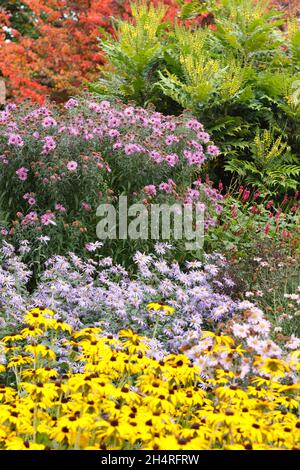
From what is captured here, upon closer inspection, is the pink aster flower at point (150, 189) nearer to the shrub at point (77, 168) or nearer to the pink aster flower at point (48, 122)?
the shrub at point (77, 168)

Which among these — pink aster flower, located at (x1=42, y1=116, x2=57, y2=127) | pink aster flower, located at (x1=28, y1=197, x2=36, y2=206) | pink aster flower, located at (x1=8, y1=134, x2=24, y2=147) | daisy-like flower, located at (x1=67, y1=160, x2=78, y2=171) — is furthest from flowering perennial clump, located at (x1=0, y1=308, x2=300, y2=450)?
pink aster flower, located at (x1=42, y1=116, x2=57, y2=127)

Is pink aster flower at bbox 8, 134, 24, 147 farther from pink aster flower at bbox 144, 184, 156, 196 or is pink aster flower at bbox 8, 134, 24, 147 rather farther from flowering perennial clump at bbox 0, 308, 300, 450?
flowering perennial clump at bbox 0, 308, 300, 450

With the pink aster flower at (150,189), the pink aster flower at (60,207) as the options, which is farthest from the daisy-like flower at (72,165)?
the pink aster flower at (150,189)

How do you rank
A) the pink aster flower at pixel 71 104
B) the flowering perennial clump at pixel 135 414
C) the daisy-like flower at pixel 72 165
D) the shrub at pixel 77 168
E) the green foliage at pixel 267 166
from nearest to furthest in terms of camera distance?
the flowering perennial clump at pixel 135 414 < the daisy-like flower at pixel 72 165 < the shrub at pixel 77 168 < the pink aster flower at pixel 71 104 < the green foliage at pixel 267 166

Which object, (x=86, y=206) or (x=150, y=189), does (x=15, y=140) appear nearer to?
(x=86, y=206)

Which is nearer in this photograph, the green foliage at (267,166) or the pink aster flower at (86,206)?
the pink aster flower at (86,206)

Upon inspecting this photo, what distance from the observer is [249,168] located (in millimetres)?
7555
